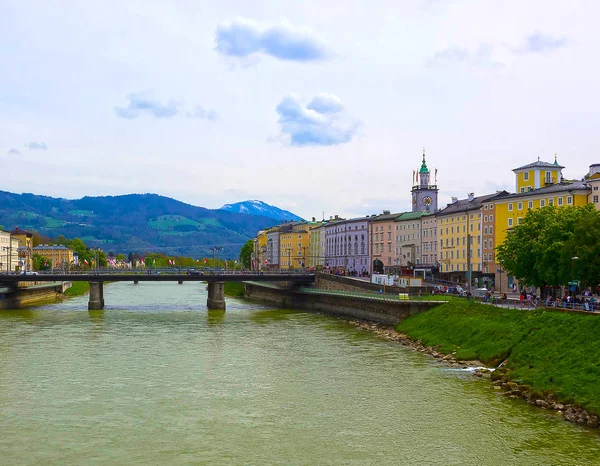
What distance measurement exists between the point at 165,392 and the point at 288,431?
11.0 metres

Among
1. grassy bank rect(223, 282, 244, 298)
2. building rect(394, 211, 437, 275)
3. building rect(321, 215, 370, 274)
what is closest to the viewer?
building rect(394, 211, 437, 275)

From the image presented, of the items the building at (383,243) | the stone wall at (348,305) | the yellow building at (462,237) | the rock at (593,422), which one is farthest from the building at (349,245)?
the rock at (593,422)

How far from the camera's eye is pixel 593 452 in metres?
30.4

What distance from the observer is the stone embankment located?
3494 cm

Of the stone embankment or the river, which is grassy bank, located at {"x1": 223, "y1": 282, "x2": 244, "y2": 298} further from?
the stone embankment

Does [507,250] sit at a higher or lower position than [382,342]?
higher

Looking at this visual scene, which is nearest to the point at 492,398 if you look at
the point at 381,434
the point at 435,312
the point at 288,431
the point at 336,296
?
the point at 381,434

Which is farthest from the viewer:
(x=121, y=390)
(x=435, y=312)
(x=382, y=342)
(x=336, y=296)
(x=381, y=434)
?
(x=336, y=296)

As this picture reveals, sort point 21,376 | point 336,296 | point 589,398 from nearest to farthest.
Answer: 1. point 589,398
2. point 21,376
3. point 336,296

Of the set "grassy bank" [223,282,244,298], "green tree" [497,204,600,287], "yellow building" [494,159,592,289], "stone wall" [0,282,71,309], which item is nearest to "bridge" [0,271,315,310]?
"stone wall" [0,282,71,309]

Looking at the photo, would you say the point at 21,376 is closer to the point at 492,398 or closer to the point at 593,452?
the point at 492,398

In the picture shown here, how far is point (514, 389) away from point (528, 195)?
63.9m

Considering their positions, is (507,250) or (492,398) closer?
(492,398)

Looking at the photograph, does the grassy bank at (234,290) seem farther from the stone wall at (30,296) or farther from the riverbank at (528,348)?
the riverbank at (528,348)
